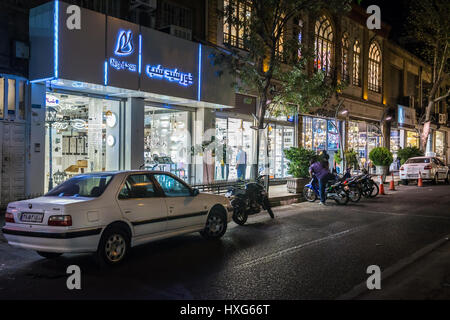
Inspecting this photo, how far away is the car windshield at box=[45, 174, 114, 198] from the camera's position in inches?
268

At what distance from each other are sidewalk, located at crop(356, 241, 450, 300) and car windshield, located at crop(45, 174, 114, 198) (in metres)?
4.22

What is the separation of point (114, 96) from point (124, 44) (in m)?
2.18

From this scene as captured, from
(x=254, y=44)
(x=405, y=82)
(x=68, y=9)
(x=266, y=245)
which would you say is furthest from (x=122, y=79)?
(x=405, y=82)

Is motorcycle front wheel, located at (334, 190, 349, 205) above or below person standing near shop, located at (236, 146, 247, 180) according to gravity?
below

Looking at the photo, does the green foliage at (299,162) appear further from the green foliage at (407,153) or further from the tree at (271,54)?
the green foliage at (407,153)

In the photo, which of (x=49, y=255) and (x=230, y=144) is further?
(x=230, y=144)

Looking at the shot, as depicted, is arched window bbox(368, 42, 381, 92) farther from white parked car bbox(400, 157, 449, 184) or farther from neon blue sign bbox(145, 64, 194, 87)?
neon blue sign bbox(145, 64, 194, 87)

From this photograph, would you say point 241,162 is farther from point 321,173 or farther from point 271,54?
point 271,54

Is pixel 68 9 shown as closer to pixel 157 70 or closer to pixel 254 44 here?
pixel 157 70

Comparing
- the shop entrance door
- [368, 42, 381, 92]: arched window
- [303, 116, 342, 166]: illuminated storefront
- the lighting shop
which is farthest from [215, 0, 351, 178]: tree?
[368, 42, 381, 92]: arched window

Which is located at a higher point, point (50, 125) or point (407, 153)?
point (50, 125)

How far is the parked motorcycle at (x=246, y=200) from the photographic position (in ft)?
35.1

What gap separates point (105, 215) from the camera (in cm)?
647

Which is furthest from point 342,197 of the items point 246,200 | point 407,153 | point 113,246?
point 407,153
